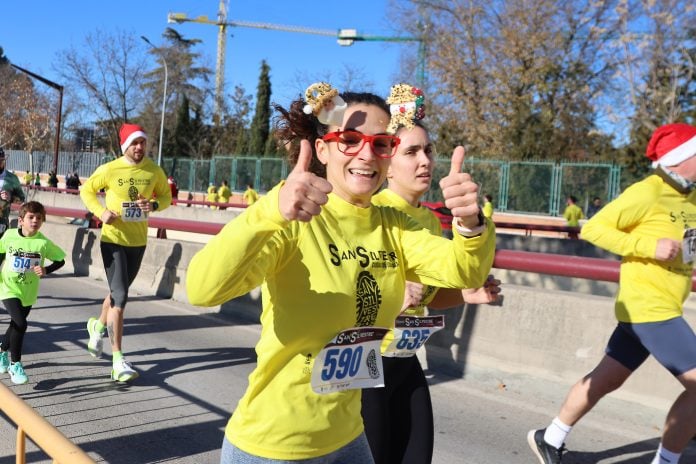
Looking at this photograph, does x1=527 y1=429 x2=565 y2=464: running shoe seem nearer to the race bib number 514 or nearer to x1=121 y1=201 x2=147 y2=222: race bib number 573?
x1=121 y1=201 x2=147 y2=222: race bib number 573

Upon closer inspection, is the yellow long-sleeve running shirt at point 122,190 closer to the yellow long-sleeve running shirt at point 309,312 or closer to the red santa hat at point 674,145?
the red santa hat at point 674,145

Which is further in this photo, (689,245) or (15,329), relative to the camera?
(15,329)

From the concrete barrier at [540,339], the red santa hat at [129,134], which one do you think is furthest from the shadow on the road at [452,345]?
the red santa hat at [129,134]

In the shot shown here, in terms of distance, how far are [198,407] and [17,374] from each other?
1.60 metres

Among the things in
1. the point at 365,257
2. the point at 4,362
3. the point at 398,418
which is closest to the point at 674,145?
the point at 398,418

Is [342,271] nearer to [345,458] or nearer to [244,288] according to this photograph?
[244,288]

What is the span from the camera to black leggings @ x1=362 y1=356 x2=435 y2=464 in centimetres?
327

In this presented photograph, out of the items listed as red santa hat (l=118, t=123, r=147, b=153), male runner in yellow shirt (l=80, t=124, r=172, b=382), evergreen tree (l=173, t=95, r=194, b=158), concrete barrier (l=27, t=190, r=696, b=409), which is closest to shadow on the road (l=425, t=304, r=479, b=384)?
concrete barrier (l=27, t=190, r=696, b=409)

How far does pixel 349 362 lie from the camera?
2.42 m

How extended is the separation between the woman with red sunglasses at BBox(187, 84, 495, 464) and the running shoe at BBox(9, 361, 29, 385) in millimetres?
4204

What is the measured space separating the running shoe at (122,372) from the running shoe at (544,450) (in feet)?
11.0

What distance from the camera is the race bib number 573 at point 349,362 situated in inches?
91.2

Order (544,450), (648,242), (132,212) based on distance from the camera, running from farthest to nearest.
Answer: (132,212) → (544,450) → (648,242)

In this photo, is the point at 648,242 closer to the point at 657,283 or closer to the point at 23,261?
the point at 657,283
